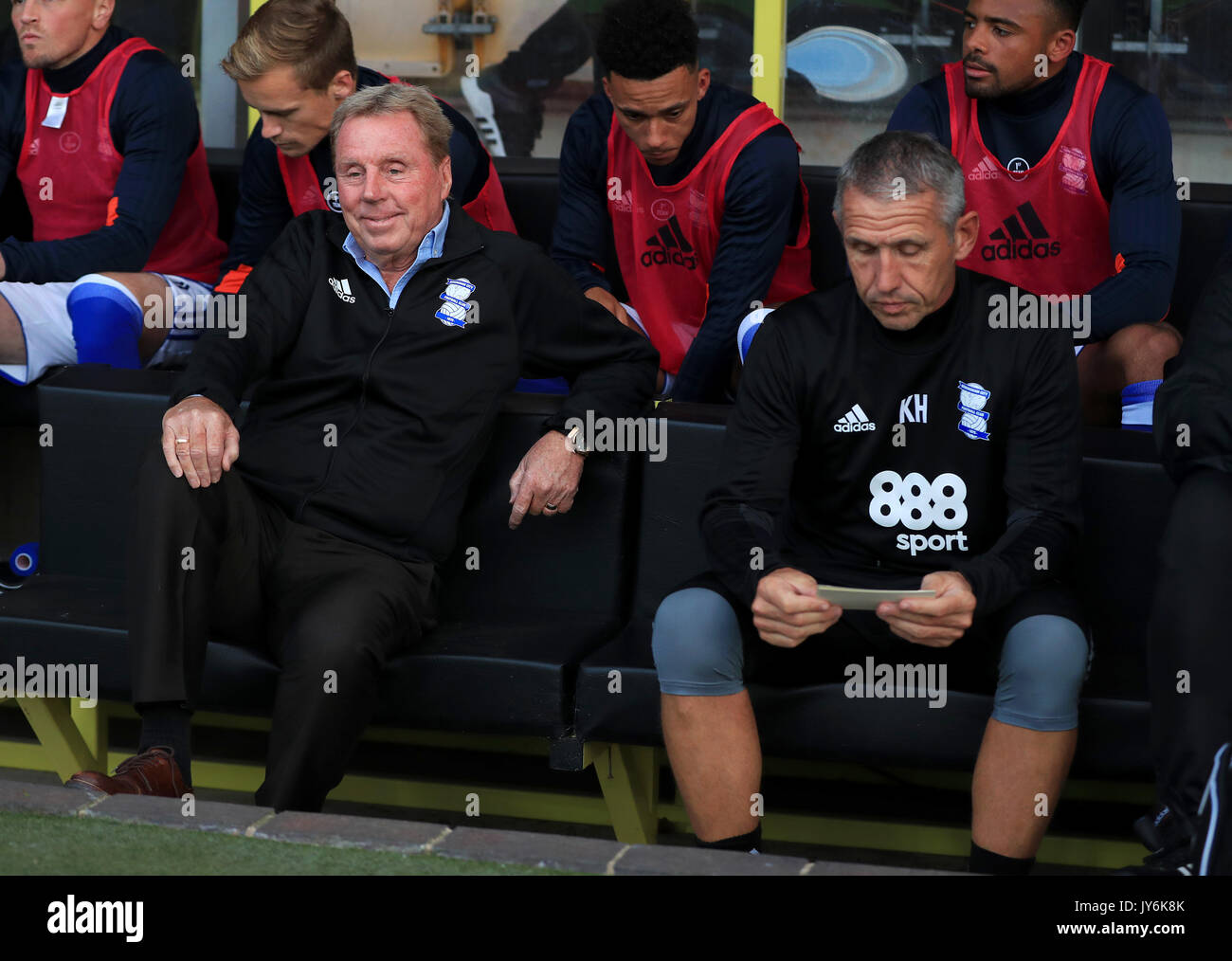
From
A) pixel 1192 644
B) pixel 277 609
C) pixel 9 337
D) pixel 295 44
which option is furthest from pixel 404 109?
pixel 1192 644

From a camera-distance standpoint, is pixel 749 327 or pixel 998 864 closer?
pixel 998 864

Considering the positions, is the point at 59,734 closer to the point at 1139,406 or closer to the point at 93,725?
the point at 93,725

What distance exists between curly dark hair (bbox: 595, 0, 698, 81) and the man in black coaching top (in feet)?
2.47

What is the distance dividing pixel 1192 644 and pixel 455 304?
128 cm

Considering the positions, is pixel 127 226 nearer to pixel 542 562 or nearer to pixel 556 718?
pixel 542 562

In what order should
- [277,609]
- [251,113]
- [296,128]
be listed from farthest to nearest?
1. [251,113]
2. [296,128]
3. [277,609]

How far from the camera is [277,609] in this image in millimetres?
2400

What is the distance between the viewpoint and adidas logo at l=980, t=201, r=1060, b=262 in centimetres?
299

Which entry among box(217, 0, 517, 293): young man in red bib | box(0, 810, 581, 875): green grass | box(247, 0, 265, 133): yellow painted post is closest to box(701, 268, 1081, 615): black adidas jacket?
box(0, 810, 581, 875): green grass

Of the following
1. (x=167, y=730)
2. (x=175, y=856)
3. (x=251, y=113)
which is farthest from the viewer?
(x=251, y=113)

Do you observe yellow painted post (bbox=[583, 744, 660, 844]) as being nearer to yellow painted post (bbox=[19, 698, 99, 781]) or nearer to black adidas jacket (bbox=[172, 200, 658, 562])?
black adidas jacket (bbox=[172, 200, 658, 562])

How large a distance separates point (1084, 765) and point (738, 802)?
510mm

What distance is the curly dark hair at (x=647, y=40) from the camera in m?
2.86
